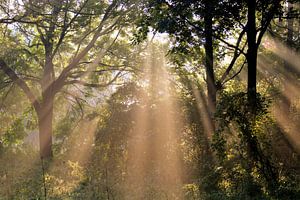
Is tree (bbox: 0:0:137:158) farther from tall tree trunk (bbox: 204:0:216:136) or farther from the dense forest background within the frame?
tall tree trunk (bbox: 204:0:216:136)

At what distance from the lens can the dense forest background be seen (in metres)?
7.56

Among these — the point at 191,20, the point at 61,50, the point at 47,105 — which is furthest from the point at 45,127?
the point at 191,20

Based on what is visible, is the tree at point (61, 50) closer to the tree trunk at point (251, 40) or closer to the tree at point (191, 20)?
the tree at point (191, 20)

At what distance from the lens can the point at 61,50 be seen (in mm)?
18750

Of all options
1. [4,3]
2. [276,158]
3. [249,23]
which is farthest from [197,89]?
[4,3]

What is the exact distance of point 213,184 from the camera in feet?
26.4

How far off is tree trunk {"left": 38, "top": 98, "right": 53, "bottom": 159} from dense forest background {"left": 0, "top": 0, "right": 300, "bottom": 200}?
6cm

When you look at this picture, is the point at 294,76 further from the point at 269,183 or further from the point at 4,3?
the point at 4,3

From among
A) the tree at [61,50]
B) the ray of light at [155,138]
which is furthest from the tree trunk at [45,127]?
the ray of light at [155,138]

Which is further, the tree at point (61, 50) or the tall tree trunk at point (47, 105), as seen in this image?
the tall tree trunk at point (47, 105)

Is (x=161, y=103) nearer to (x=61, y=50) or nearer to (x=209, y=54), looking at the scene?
(x=209, y=54)

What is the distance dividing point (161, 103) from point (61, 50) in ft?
27.1

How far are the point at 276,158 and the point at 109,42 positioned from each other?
11.8 m

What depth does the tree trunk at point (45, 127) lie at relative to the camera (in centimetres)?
1779
